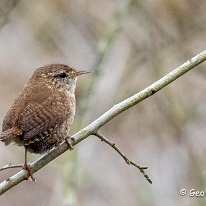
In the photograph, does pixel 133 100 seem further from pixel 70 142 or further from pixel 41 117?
pixel 41 117

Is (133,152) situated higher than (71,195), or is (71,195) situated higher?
(71,195)

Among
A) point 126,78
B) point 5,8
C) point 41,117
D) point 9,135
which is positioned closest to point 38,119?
point 41,117

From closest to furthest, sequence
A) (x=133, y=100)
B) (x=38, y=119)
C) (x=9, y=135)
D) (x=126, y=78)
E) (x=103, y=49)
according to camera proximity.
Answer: (x=133, y=100), (x=9, y=135), (x=38, y=119), (x=103, y=49), (x=126, y=78)

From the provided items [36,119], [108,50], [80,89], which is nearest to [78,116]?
[108,50]

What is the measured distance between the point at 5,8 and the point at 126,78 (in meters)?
1.38

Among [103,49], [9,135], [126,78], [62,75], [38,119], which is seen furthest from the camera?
[126,78]

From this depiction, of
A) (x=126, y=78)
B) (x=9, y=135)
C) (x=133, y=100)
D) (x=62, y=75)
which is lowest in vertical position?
(x=126, y=78)

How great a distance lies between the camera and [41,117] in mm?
5098

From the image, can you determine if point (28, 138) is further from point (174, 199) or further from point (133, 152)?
point (133, 152)

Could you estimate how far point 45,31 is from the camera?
8016mm

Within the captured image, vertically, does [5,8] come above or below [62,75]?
above

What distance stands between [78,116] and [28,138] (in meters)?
1.24

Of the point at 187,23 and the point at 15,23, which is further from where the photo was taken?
the point at 15,23

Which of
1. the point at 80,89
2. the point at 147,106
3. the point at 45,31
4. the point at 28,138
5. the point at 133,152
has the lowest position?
the point at 133,152
